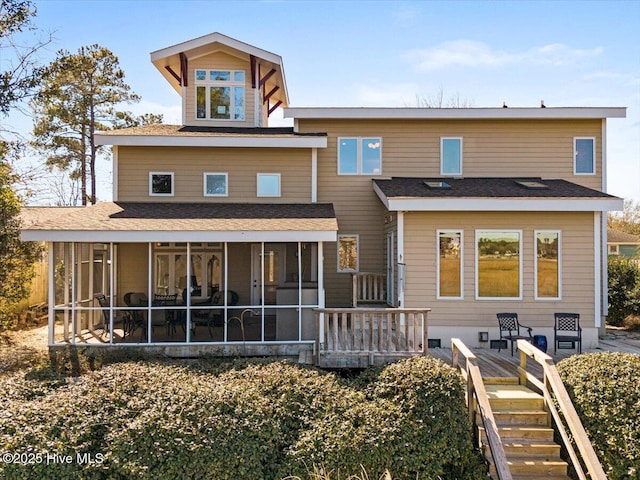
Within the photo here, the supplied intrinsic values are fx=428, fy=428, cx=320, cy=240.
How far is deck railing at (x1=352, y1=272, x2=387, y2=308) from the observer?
1191 centimetres

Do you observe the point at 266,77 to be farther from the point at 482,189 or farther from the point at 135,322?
the point at 135,322

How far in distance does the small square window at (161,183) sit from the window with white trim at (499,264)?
8.51m

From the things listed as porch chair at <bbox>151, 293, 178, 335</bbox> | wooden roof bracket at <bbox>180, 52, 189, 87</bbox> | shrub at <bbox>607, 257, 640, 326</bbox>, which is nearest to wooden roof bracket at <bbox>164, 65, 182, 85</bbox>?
wooden roof bracket at <bbox>180, 52, 189, 87</bbox>

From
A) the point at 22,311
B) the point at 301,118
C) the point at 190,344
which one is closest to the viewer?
the point at 190,344

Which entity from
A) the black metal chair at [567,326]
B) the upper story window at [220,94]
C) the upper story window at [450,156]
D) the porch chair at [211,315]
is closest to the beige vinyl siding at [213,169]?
the upper story window at [220,94]

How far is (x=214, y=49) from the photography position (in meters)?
13.3

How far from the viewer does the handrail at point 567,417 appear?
17.0 feet

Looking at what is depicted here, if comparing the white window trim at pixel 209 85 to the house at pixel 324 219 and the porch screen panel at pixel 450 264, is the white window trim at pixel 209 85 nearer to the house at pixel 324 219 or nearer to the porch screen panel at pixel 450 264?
the house at pixel 324 219

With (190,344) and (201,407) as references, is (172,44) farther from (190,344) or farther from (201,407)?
(201,407)

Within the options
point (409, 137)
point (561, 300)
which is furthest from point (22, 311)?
point (561, 300)

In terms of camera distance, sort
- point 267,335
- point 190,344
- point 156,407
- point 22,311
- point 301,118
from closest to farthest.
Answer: point 156,407
point 190,344
point 267,335
point 301,118
point 22,311

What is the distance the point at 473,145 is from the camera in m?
12.9

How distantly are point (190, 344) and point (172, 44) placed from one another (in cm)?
920

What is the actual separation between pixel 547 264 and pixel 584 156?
459 cm
